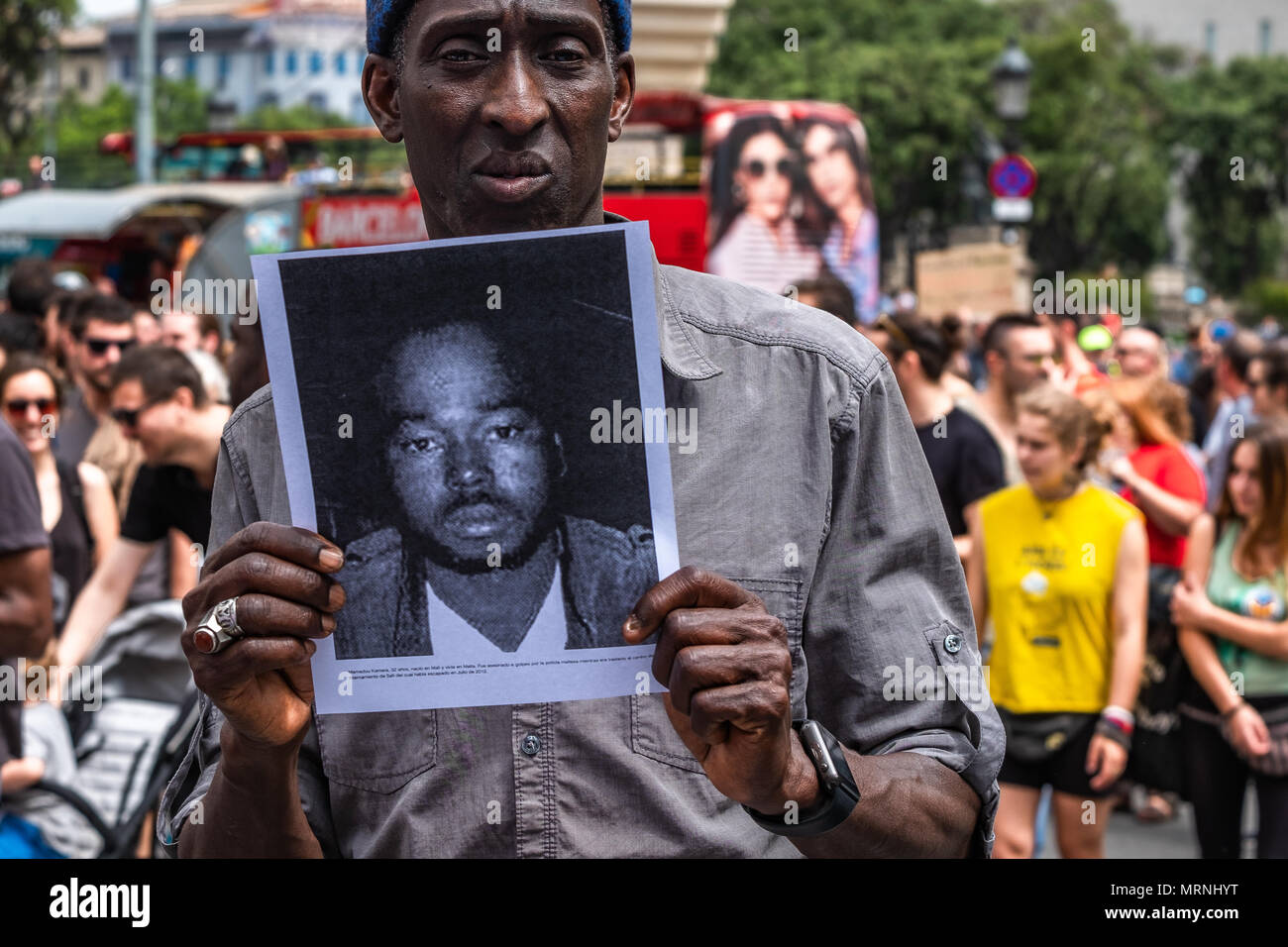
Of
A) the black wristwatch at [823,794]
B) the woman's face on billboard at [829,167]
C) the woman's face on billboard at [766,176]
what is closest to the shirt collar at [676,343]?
the black wristwatch at [823,794]

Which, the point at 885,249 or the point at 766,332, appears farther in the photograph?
the point at 885,249

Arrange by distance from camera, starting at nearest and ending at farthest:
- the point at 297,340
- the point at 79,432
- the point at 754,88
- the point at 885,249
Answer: the point at 297,340 → the point at 79,432 → the point at 754,88 → the point at 885,249

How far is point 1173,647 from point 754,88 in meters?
47.7

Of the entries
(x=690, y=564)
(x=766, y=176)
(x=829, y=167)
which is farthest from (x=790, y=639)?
(x=766, y=176)

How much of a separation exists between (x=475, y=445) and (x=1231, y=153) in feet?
225

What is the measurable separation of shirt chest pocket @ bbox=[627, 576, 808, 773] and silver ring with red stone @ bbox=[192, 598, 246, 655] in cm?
44

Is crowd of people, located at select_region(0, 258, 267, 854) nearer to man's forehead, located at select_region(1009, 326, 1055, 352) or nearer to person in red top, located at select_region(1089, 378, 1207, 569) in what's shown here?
man's forehead, located at select_region(1009, 326, 1055, 352)

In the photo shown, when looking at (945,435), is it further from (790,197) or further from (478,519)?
(790,197)

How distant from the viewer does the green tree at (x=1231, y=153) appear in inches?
2569

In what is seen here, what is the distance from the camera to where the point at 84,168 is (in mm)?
35875

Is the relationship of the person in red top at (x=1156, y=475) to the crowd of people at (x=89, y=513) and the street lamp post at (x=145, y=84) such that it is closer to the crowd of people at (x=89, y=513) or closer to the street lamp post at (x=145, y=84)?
the crowd of people at (x=89, y=513)

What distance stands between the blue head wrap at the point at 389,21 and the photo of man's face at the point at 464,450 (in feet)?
1.54
